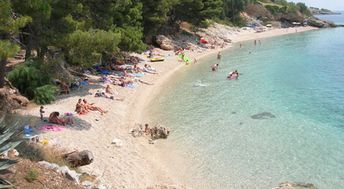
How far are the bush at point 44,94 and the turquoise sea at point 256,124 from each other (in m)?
6.56

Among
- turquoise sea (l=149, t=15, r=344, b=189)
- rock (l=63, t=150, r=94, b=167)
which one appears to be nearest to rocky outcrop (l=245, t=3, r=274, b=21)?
turquoise sea (l=149, t=15, r=344, b=189)

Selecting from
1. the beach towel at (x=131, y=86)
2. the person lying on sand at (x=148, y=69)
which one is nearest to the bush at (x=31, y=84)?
the beach towel at (x=131, y=86)

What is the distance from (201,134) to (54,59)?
1192cm

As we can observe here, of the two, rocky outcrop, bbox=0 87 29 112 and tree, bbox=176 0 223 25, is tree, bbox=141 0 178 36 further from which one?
rocky outcrop, bbox=0 87 29 112

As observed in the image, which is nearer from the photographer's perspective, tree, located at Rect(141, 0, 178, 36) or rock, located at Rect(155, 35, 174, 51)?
tree, located at Rect(141, 0, 178, 36)

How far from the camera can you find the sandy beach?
1677 centimetres

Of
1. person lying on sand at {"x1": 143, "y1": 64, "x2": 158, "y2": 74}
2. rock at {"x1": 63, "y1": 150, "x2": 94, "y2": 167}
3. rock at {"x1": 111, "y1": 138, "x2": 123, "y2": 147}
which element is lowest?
person lying on sand at {"x1": 143, "y1": 64, "x2": 158, "y2": 74}

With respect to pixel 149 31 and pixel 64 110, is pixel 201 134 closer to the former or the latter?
pixel 64 110

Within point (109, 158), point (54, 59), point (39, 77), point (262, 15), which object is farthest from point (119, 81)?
point (262, 15)

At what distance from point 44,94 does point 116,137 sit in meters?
6.01

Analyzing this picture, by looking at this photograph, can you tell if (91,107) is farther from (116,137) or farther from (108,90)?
(108,90)

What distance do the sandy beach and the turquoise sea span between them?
46.4 inches

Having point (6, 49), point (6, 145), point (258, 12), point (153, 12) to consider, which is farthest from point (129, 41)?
point (258, 12)

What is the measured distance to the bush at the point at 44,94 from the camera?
2397 cm
